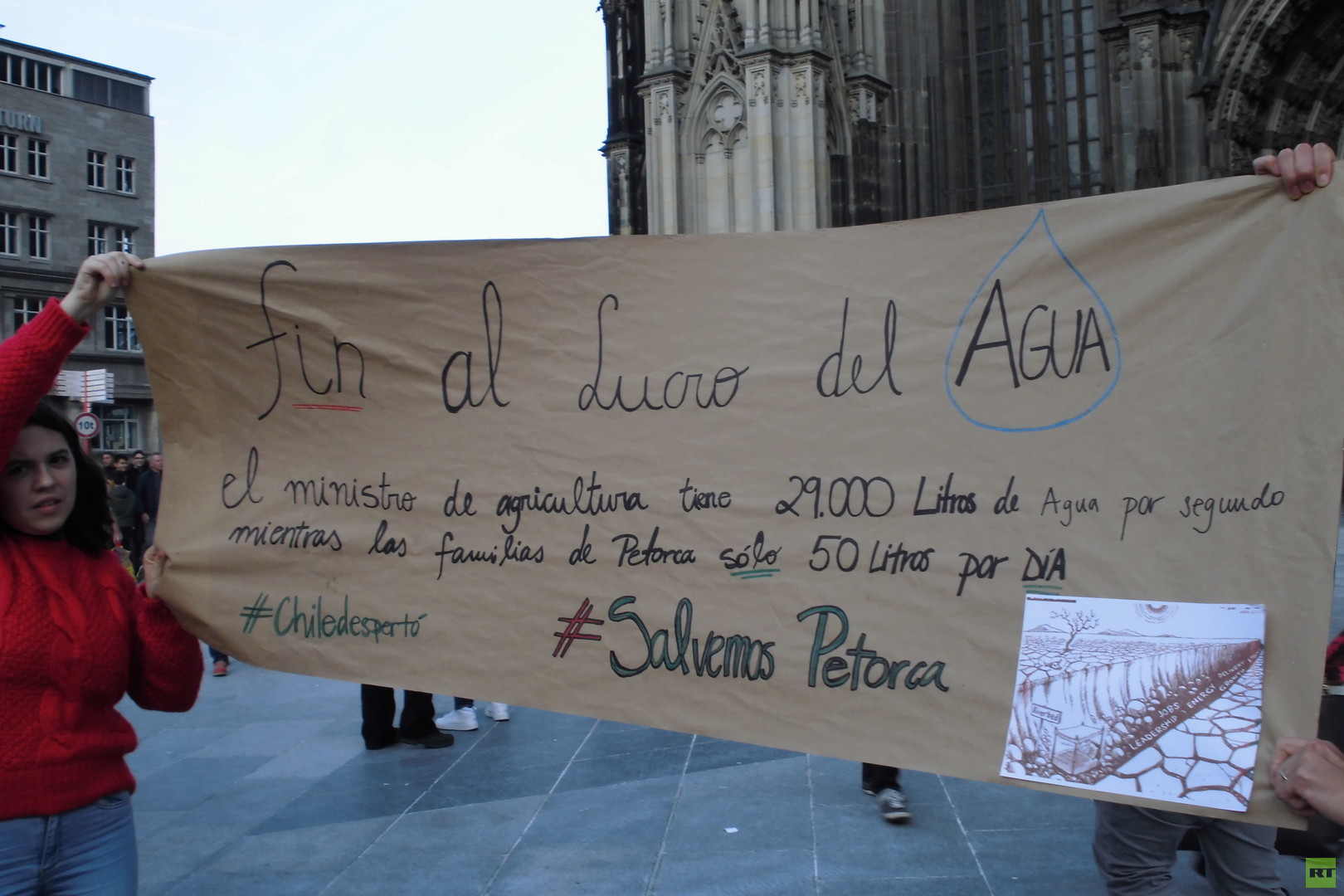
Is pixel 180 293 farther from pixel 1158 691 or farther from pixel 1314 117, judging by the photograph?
pixel 1314 117

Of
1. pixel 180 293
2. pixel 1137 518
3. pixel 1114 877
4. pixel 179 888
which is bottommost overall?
pixel 179 888

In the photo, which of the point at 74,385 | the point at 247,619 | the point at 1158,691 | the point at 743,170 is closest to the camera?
the point at 1158,691

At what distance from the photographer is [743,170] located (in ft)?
49.7

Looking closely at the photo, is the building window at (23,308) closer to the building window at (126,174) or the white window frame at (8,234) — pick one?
the white window frame at (8,234)

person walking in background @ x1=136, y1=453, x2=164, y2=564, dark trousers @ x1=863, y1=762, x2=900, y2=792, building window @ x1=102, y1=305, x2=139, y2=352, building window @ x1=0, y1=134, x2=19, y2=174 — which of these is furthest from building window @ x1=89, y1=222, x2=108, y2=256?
dark trousers @ x1=863, y1=762, x2=900, y2=792

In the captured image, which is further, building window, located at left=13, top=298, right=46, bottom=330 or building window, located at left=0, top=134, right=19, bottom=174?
building window, located at left=0, top=134, right=19, bottom=174

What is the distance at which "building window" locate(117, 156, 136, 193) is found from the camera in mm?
51406

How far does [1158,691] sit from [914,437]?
2.57ft

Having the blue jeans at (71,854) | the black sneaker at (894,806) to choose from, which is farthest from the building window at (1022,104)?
the blue jeans at (71,854)

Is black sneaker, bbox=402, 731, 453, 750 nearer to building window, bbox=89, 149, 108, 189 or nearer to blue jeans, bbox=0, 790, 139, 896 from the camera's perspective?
blue jeans, bbox=0, 790, 139, 896

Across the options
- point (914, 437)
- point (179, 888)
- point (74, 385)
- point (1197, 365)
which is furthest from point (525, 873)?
point (74, 385)

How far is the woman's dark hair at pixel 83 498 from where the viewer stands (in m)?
2.56

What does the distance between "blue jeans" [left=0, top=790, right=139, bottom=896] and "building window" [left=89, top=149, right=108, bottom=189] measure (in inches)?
2206

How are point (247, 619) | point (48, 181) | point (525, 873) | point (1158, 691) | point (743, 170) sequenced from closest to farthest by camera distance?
point (1158, 691) < point (247, 619) < point (525, 873) < point (743, 170) < point (48, 181)
